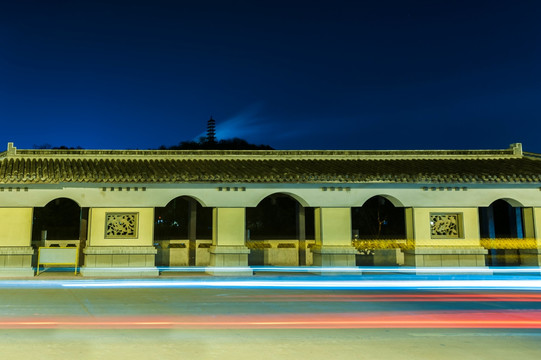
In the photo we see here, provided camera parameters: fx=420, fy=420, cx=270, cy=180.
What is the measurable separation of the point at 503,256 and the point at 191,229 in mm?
15096

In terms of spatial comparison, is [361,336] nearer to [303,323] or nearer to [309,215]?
[303,323]

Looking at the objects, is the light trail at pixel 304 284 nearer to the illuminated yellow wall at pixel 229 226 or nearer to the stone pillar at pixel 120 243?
the stone pillar at pixel 120 243

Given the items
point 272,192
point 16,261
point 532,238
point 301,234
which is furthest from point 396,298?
point 16,261

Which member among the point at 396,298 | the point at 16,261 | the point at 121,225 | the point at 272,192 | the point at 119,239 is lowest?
the point at 396,298

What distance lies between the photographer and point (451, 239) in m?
17.9

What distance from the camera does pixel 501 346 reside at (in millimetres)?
6520

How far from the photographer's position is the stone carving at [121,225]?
1678 cm

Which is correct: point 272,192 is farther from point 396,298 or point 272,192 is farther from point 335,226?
point 396,298

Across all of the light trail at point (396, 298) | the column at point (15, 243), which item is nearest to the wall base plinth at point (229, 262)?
the light trail at point (396, 298)

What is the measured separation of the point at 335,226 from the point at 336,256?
4.09ft

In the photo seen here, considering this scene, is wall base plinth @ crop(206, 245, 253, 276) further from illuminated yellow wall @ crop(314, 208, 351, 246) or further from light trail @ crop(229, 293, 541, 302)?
light trail @ crop(229, 293, 541, 302)

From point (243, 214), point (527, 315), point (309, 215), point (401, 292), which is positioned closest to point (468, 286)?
point (401, 292)

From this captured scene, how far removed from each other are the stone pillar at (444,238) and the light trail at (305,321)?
8.52 meters

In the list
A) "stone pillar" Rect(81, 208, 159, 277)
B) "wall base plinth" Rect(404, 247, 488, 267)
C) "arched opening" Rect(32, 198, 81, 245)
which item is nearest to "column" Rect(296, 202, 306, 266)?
"wall base plinth" Rect(404, 247, 488, 267)
